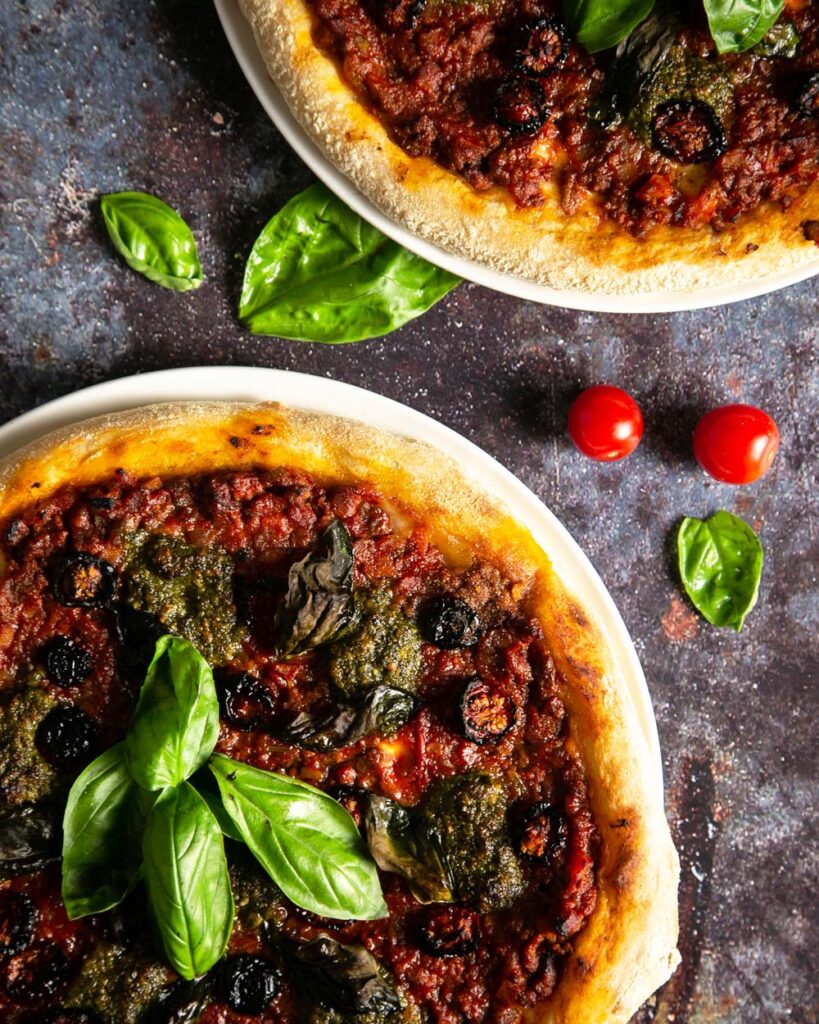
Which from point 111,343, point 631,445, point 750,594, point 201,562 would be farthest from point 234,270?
point 750,594

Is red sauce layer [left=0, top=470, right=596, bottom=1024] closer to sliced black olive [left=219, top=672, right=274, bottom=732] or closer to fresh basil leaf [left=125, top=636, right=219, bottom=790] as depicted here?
sliced black olive [left=219, top=672, right=274, bottom=732]

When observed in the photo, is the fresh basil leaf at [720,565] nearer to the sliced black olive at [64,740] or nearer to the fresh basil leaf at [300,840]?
the fresh basil leaf at [300,840]

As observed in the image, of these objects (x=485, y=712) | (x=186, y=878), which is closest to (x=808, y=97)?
(x=485, y=712)

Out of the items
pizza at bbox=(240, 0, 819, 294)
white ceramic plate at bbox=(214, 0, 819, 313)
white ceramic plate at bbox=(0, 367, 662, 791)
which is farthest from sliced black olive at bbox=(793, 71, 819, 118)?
white ceramic plate at bbox=(0, 367, 662, 791)

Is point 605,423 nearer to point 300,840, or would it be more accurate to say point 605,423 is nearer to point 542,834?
point 542,834

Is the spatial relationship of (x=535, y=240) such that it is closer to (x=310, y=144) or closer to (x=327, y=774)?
(x=310, y=144)
